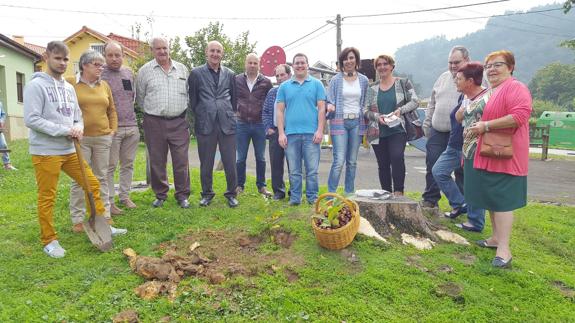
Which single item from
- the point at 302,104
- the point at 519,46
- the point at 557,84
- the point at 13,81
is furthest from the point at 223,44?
the point at 519,46

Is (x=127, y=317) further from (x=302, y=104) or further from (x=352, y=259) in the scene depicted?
(x=302, y=104)

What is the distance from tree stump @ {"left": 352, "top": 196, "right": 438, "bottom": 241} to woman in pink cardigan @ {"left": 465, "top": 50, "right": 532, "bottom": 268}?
2.41ft

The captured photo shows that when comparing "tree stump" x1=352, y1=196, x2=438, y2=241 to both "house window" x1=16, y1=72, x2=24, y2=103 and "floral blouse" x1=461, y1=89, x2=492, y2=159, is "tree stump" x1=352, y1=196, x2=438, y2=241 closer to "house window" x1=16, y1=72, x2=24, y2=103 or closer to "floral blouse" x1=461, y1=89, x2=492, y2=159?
"floral blouse" x1=461, y1=89, x2=492, y2=159

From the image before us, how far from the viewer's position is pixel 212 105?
560 centimetres

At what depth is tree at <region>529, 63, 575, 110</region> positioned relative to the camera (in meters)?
67.3

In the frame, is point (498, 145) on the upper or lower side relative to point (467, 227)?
upper

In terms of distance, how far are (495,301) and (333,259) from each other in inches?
52.7

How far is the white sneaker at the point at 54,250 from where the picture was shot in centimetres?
413

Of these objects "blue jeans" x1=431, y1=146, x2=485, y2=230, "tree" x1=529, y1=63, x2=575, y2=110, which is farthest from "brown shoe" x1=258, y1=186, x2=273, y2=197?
"tree" x1=529, y1=63, x2=575, y2=110

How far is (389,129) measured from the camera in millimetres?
5559

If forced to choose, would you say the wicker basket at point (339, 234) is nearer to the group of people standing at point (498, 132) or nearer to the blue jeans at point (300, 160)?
the group of people standing at point (498, 132)

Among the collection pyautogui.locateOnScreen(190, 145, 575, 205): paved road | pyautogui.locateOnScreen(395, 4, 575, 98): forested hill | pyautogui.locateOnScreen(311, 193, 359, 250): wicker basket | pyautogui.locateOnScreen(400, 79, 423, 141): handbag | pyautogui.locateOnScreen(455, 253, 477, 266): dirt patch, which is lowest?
pyautogui.locateOnScreen(190, 145, 575, 205): paved road

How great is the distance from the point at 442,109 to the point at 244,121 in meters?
2.88

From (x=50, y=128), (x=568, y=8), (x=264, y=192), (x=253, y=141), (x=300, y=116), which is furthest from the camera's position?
(x=568, y=8)
